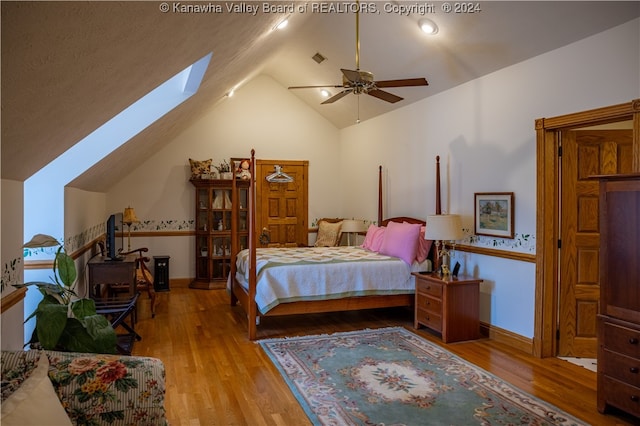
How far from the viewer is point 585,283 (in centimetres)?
404

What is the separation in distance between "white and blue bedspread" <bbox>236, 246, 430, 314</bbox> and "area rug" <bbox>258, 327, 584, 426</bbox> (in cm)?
46

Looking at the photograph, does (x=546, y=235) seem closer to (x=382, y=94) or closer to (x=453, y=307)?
(x=453, y=307)

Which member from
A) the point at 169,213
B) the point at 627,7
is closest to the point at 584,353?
the point at 627,7

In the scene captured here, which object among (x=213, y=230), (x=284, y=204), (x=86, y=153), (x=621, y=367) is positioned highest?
(x=86, y=153)

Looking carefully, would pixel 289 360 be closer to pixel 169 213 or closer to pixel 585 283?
pixel 585 283

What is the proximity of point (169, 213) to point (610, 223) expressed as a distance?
6180 mm

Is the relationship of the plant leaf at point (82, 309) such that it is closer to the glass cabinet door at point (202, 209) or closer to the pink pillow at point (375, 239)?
the pink pillow at point (375, 239)

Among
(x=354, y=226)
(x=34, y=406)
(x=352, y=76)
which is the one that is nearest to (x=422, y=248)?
(x=354, y=226)

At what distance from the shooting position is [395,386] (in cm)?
335

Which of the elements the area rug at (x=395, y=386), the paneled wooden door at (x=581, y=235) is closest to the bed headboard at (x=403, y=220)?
the area rug at (x=395, y=386)

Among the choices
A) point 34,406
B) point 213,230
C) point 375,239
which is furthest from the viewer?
point 213,230

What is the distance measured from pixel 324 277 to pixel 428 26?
2.66m

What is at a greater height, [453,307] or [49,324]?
[49,324]

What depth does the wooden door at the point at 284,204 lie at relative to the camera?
25.8ft
